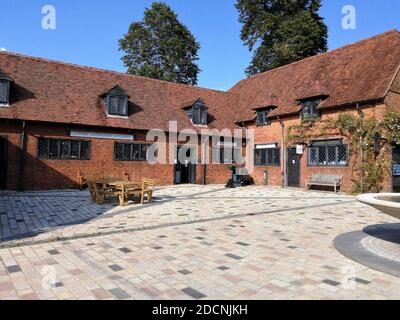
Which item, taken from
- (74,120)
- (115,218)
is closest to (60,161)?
(74,120)

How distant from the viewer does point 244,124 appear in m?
24.1

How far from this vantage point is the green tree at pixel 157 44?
117 feet

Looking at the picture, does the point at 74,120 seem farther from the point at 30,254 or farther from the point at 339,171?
the point at 339,171

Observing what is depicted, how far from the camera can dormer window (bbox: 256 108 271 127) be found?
72.4 feet

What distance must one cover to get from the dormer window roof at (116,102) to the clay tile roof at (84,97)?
261mm

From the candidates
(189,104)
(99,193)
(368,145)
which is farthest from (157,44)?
(99,193)

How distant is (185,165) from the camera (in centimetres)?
2172

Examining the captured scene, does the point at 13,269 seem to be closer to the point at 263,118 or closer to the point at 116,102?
the point at 116,102

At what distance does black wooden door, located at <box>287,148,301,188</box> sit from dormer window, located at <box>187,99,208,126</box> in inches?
235

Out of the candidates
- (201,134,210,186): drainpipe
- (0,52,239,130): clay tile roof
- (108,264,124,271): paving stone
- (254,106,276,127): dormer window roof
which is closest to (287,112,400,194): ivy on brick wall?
(254,106,276,127): dormer window roof

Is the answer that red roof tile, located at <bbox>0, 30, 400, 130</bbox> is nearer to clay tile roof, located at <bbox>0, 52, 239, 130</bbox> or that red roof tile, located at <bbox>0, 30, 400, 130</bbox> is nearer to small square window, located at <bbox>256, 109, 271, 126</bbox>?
clay tile roof, located at <bbox>0, 52, 239, 130</bbox>

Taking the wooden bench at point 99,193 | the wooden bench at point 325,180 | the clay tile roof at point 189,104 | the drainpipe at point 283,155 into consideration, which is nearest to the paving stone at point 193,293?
the wooden bench at point 99,193

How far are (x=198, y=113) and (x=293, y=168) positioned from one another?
7072mm
